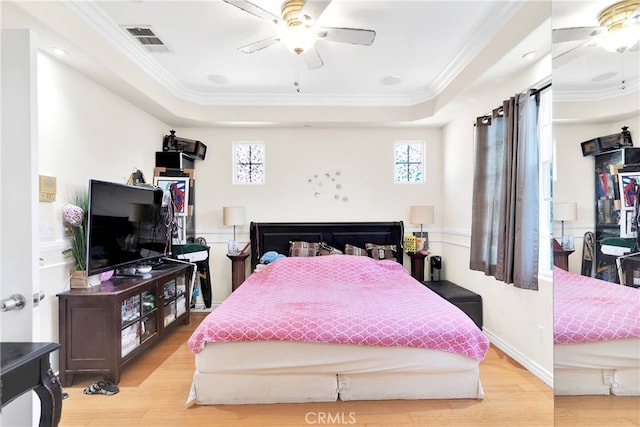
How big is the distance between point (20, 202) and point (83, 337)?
5.24ft

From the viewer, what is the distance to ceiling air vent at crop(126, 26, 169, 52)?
2730 millimetres

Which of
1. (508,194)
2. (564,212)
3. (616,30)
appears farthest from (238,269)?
(616,30)

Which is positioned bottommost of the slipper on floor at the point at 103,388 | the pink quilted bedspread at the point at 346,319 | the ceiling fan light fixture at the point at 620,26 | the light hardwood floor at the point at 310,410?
the light hardwood floor at the point at 310,410

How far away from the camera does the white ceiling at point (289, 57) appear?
2.37m

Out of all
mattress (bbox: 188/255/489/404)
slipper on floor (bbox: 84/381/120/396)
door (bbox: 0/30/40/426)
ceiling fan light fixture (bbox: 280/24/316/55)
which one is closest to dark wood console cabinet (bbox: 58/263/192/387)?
slipper on floor (bbox: 84/381/120/396)

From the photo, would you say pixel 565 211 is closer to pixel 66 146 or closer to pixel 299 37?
pixel 299 37

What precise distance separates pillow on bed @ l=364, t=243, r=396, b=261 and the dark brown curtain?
115 centimetres

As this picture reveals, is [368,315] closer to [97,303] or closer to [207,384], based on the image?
[207,384]

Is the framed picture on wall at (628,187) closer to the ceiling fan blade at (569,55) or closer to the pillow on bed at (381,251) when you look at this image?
the ceiling fan blade at (569,55)

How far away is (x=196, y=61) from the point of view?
10.8ft

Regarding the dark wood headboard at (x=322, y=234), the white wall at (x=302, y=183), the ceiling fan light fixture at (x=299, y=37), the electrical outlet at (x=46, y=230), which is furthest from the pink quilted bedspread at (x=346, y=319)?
the ceiling fan light fixture at (x=299, y=37)

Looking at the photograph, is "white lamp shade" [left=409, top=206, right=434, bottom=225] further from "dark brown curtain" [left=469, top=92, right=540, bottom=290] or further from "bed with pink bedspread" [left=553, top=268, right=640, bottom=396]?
"bed with pink bedspread" [left=553, top=268, right=640, bottom=396]

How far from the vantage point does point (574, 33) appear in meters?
0.90

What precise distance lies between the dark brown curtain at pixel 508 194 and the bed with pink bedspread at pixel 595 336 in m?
1.82
